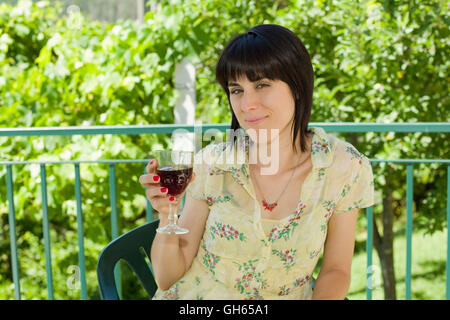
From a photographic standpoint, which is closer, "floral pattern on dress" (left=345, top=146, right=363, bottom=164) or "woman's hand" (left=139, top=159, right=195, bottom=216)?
"woman's hand" (left=139, top=159, right=195, bottom=216)

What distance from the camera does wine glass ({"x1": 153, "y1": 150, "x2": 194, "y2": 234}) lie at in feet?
4.06

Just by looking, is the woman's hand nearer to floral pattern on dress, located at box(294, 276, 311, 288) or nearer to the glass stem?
the glass stem

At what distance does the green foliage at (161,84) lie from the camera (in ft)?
9.53


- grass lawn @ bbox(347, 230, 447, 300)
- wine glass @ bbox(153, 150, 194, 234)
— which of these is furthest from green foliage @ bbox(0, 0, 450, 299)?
wine glass @ bbox(153, 150, 194, 234)

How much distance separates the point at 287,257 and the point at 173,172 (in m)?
0.41

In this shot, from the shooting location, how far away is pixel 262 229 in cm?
141

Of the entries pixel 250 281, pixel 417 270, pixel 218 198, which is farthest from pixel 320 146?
pixel 417 270

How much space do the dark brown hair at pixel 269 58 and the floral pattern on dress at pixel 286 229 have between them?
0.33 meters

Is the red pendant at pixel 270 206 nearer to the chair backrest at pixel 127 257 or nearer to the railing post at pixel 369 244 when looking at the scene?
the chair backrest at pixel 127 257

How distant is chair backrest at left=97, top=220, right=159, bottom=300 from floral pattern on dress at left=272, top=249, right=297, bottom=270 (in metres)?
0.46

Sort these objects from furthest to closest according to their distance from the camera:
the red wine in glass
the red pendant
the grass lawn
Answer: the grass lawn → the red pendant → the red wine in glass

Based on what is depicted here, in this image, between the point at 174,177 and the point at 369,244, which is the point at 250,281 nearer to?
the point at 174,177

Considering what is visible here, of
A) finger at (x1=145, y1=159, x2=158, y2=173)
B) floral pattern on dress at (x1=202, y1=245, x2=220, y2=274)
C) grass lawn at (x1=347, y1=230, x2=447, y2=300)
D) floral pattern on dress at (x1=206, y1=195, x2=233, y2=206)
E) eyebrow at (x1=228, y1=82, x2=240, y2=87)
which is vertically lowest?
grass lawn at (x1=347, y1=230, x2=447, y2=300)

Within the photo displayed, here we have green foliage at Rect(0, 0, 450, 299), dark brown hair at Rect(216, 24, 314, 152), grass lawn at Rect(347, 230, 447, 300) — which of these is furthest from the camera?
grass lawn at Rect(347, 230, 447, 300)
